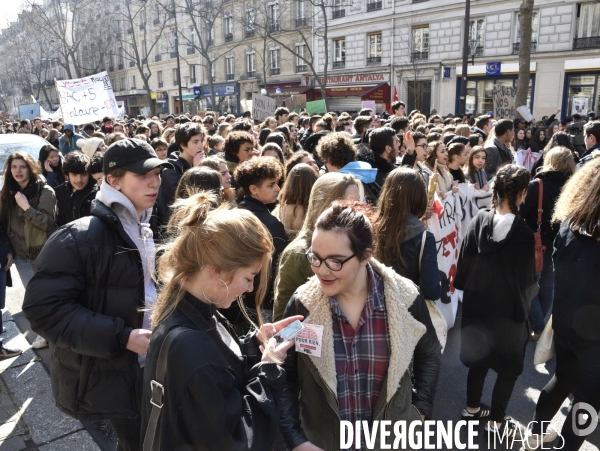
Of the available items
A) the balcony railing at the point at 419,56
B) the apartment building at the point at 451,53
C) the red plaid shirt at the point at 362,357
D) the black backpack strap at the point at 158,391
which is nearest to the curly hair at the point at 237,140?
the red plaid shirt at the point at 362,357

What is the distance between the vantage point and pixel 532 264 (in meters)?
3.32

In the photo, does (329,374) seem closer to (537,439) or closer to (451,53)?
(537,439)

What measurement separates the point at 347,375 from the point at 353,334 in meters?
0.17

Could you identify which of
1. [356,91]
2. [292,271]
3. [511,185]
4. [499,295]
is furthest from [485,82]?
[292,271]

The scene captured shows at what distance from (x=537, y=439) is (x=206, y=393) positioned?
271 cm

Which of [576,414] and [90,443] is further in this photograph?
[90,443]

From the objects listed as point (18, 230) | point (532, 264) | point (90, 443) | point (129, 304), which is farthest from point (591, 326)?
point (18, 230)

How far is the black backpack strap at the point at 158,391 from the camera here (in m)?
1.55

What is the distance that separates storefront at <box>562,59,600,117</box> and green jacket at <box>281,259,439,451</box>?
23.0 metres

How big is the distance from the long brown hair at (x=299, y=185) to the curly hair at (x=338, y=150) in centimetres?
137

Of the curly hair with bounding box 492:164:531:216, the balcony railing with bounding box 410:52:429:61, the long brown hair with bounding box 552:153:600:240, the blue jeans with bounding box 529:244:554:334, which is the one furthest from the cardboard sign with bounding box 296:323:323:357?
the balcony railing with bounding box 410:52:429:61

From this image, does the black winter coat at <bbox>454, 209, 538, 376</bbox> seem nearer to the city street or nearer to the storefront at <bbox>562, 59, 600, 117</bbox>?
the city street

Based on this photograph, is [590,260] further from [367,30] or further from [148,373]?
[367,30]

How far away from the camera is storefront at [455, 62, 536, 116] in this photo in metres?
23.1
